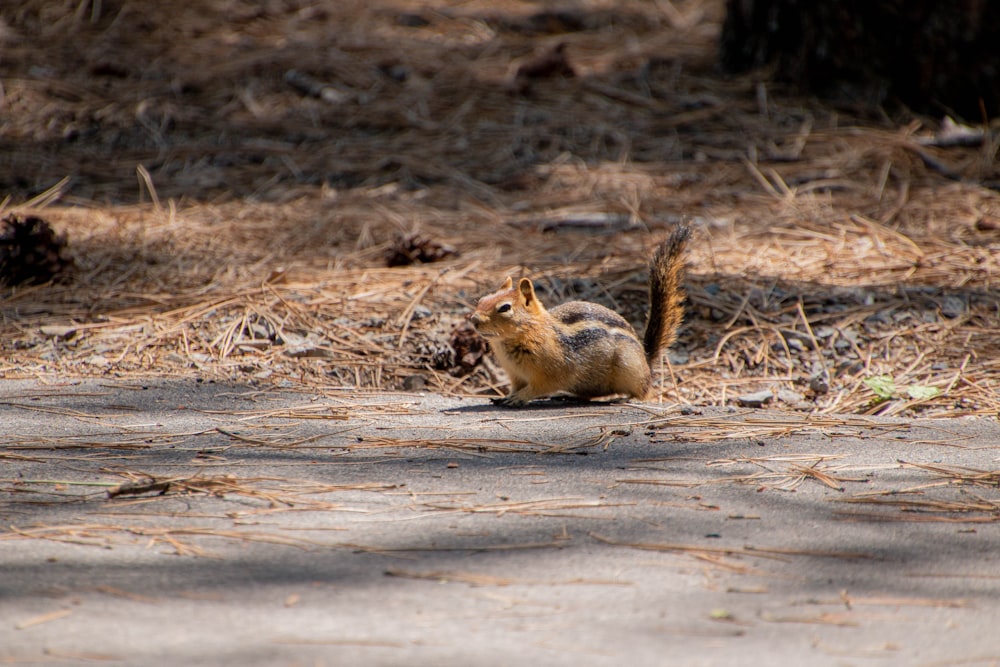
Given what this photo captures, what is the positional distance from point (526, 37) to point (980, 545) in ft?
23.4

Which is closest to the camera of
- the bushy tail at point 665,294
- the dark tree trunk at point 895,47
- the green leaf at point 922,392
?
the green leaf at point 922,392

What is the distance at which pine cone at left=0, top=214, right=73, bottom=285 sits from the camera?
4.49 m

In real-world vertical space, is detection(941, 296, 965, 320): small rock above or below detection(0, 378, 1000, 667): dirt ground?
below

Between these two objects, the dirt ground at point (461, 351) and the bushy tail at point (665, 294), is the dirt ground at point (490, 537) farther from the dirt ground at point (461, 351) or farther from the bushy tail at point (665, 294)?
the bushy tail at point (665, 294)

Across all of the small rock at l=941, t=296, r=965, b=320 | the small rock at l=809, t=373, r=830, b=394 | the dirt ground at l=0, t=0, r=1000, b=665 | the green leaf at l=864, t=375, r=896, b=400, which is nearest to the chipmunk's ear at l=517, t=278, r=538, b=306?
the dirt ground at l=0, t=0, r=1000, b=665

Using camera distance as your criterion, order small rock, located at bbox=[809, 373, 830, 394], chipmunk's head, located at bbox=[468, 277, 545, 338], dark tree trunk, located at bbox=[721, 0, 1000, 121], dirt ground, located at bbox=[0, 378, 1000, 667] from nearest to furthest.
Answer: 1. dirt ground, located at bbox=[0, 378, 1000, 667]
2. chipmunk's head, located at bbox=[468, 277, 545, 338]
3. small rock, located at bbox=[809, 373, 830, 394]
4. dark tree trunk, located at bbox=[721, 0, 1000, 121]

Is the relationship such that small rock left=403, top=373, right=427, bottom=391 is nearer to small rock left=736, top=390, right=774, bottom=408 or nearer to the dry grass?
the dry grass

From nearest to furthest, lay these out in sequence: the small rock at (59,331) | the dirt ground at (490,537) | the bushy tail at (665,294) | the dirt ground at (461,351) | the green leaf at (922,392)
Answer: the dirt ground at (490,537) → the dirt ground at (461,351) → the green leaf at (922,392) → the bushy tail at (665,294) → the small rock at (59,331)

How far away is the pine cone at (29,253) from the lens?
14.7 feet

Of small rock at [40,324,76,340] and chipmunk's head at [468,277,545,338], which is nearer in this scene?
chipmunk's head at [468,277,545,338]

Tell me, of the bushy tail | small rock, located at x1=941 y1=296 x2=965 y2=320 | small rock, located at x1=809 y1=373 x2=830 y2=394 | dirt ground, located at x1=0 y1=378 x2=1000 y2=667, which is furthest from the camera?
small rock, located at x1=941 y1=296 x2=965 y2=320

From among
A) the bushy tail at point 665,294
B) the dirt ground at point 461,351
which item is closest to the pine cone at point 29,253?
the dirt ground at point 461,351

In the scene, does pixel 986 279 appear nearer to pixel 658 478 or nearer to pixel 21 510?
pixel 658 478

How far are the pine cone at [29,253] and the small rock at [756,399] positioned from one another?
311cm
